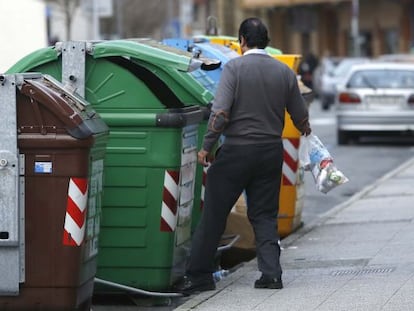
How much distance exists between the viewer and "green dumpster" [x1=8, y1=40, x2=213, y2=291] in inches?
318

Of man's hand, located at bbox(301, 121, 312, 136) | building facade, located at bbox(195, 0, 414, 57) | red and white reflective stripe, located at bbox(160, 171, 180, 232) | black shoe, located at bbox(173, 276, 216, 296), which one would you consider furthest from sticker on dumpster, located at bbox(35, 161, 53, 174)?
building facade, located at bbox(195, 0, 414, 57)

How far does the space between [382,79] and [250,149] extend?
591 inches

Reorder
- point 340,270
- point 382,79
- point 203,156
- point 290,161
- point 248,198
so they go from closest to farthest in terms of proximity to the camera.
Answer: point 203,156, point 248,198, point 340,270, point 290,161, point 382,79

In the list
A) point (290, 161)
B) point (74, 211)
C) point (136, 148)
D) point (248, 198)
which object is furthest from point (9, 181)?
point (290, 161)

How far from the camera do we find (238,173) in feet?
26.7

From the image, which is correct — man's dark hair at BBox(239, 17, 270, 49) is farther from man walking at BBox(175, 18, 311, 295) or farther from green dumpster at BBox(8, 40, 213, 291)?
green dumpster at BBox(8, 40, 213, 291)

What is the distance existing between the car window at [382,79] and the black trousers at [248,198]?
14494 mm

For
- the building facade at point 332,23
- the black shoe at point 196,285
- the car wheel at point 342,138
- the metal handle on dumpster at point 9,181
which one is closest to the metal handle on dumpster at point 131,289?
the black shoe at point 196,285

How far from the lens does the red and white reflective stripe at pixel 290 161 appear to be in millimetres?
11016

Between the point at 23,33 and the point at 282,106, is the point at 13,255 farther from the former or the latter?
the point at 23,33

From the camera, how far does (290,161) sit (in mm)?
11070

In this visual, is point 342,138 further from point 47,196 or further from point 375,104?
point 47,196

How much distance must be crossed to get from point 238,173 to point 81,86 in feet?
3.97

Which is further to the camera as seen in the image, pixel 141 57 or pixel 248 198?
pixel 248 198
